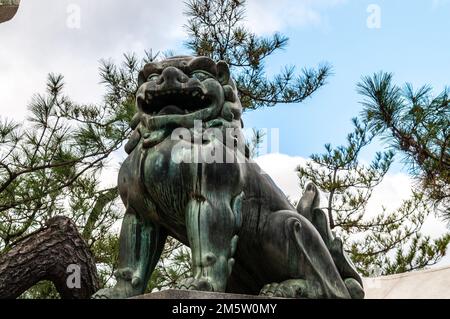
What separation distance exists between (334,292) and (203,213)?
0.63m

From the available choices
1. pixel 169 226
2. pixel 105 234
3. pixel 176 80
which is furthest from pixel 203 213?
pixel 105 234

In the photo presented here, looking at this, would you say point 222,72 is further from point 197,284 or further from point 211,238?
point 197,284

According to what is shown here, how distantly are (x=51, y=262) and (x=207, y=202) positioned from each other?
7.22 ft

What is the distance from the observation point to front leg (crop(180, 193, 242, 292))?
120 inches

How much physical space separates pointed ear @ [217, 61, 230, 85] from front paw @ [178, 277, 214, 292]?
82cm

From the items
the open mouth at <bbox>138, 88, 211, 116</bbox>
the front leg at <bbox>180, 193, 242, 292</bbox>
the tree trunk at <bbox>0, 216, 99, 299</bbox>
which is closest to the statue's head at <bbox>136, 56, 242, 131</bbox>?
the open mouth at <bbox>138, 88, 211, 116</bbox>

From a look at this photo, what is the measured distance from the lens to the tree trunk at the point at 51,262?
496 centimetres

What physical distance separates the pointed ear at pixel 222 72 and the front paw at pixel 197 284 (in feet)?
2.70

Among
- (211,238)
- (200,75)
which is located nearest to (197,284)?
(211,238)

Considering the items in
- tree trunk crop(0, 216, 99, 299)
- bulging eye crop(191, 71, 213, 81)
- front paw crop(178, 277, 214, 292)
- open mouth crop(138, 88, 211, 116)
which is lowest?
tree trunk crop(0, 216, 99, 299)

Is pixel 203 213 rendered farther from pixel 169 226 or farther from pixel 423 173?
pixel 423 173

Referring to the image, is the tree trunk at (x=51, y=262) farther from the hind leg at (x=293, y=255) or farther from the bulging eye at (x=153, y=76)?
the hind leg at (x=293, y=255)

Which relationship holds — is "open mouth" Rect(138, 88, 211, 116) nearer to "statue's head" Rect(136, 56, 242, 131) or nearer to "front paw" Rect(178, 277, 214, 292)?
"statue's head" Rect(136, 56, 242, 131)

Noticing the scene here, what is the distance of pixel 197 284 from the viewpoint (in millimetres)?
2977
